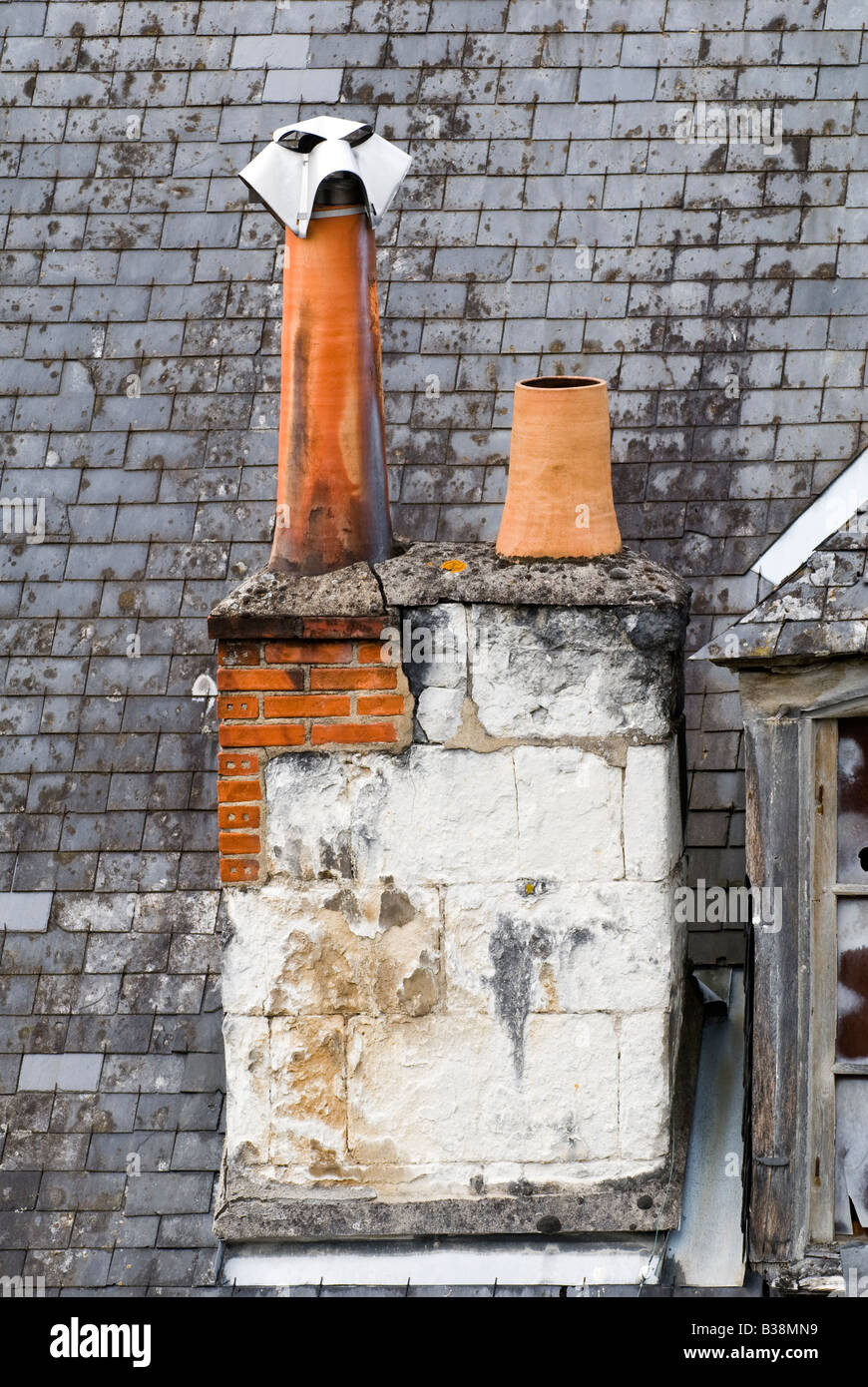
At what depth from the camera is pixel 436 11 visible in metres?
6.94

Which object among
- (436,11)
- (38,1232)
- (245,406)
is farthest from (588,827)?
(436,11)

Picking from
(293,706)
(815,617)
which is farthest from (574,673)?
(293,706)

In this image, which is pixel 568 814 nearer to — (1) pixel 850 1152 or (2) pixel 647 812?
(2) pixel 647 812

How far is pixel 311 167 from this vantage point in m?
4.36

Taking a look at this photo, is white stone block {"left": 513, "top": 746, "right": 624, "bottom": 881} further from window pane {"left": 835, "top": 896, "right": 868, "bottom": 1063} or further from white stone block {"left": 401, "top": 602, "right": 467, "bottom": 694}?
window pane {"left": 835, "top": 896, "right": 868, "bottom": 1063}

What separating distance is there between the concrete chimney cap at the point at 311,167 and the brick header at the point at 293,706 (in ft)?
3.77

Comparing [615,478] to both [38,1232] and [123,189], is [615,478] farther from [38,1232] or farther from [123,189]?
[38,1232]

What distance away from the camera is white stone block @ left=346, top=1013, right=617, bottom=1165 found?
4.30 metres

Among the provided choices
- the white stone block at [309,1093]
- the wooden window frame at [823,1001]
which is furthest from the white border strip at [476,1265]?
the wooden window frame at [823,1001]

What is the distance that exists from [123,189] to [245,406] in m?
1.25

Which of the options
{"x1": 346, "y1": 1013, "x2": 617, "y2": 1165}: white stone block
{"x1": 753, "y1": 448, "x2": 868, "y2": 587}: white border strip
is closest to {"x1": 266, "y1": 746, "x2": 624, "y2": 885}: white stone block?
{"x1": 346, "y1": 1013, "x2": 617, "y2": 1165}: white stone block

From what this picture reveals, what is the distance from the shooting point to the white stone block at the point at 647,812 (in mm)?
4246

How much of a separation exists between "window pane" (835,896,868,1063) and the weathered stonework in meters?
0.45

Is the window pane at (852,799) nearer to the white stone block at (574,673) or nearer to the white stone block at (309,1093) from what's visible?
the white stone block at (574,673)
